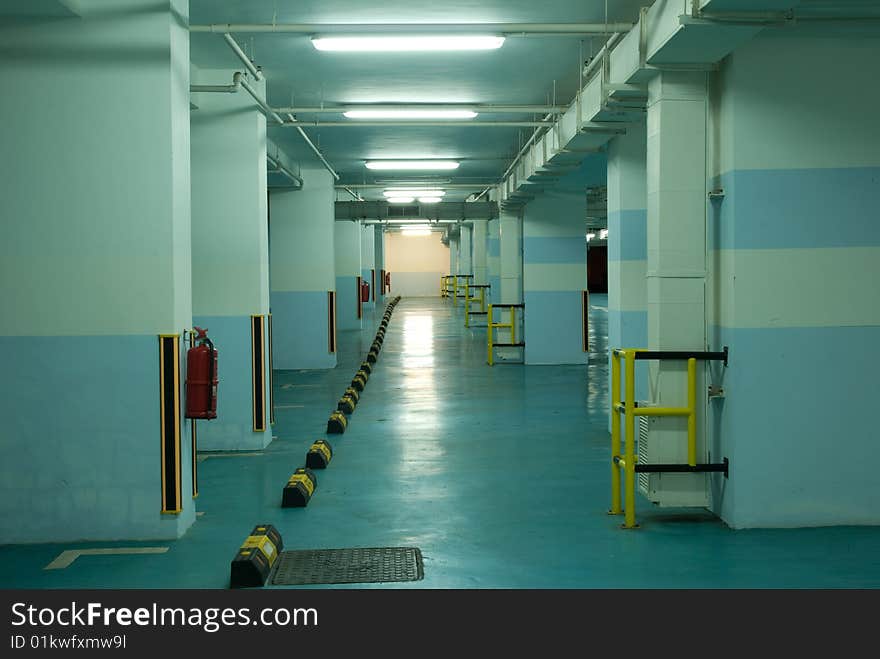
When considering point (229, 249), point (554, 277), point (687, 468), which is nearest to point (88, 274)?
point (229, 249)

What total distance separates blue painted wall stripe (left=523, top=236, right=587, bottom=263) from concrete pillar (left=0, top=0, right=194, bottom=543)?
38.6ft

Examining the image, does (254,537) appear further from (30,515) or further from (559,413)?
(559,413)

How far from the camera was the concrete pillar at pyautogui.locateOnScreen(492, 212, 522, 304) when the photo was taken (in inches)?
801

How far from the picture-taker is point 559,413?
12.3 meters

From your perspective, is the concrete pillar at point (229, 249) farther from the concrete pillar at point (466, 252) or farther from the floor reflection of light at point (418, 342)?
the concrete pillar at point (466, 252)

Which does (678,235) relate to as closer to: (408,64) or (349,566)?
(349,566)

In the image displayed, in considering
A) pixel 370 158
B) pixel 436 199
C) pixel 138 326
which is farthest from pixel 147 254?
pixel 436 199

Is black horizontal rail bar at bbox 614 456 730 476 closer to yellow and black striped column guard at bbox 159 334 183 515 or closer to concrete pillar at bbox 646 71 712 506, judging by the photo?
concrete pillar at bbox 646 71 712 506

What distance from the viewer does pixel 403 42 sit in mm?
8539

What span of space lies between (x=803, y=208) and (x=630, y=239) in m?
3.78

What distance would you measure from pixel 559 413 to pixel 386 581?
6864 mm

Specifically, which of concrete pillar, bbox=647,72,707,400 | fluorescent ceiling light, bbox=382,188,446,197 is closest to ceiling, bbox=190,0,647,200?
concrete pillar, bbox=647,72,707,400

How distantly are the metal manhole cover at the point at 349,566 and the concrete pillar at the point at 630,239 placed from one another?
4.91m
